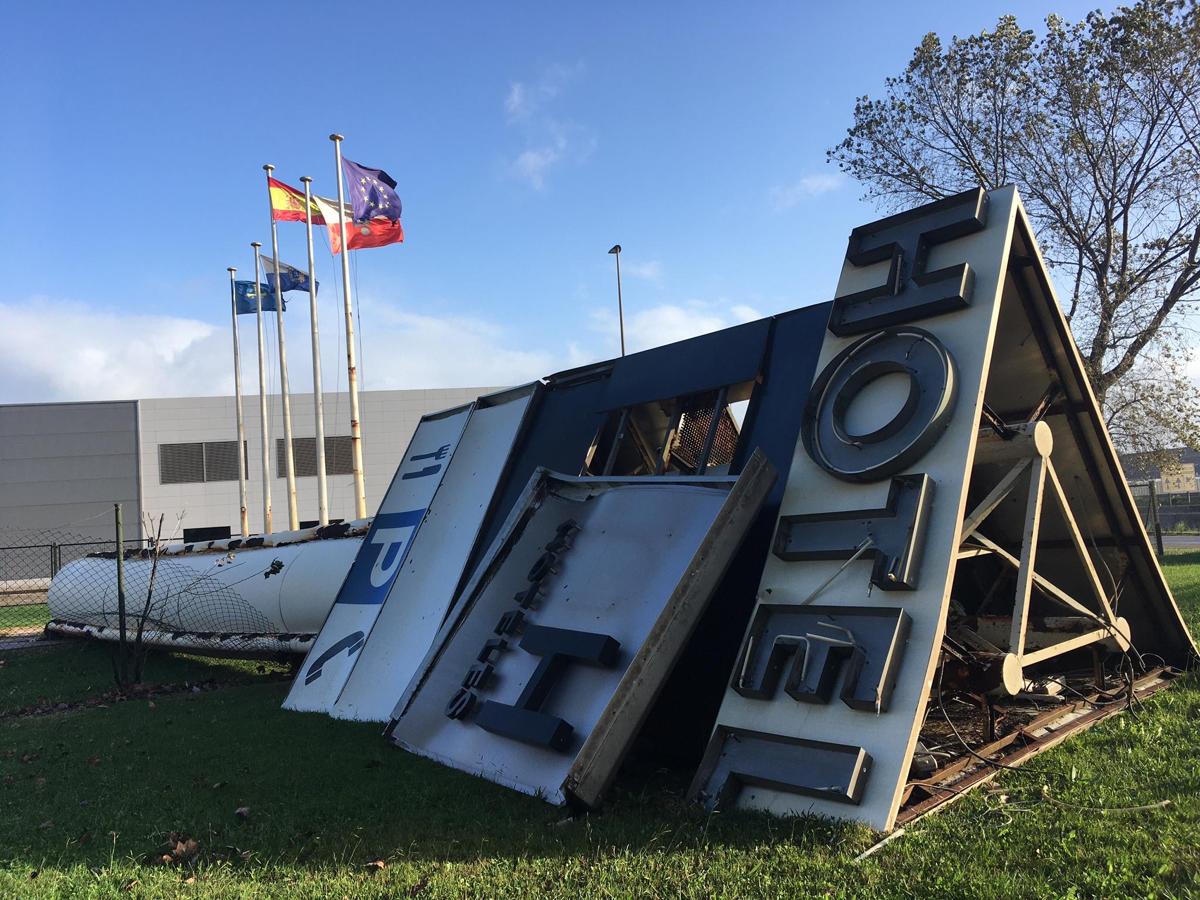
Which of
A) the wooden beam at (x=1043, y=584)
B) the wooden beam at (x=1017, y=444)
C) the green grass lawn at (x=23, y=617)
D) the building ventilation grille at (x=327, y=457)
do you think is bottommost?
the green grass lawn at (x=23, y=617)

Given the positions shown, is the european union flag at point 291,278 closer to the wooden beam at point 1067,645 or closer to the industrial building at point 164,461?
the industrial building at point 164,461

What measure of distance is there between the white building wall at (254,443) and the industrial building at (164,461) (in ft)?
0.14

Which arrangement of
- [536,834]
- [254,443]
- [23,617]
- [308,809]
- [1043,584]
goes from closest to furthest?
[536,834] → [308,809] → [1043,584] → [23,617] → [254,443]

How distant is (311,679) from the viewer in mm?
7359

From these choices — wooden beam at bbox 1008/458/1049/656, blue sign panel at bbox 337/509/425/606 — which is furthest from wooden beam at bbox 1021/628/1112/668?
blue sign panel at bbox 337/509/425/606

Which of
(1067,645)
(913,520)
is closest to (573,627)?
(913,520)

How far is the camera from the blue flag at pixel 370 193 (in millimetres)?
22422

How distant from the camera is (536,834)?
151 inches

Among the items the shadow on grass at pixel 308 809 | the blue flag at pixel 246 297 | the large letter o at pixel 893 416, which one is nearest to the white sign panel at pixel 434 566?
the shadow on grass at pixel 308 809

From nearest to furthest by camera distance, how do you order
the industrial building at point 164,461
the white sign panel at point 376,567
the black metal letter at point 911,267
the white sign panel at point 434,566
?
the black metal letter at point 911,267 → the white sign panel at point 434,566 → the white sign panel at point 376,567 → the industrial building at point 164,461

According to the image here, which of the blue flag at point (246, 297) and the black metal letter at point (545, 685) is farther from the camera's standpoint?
the blue flag at point (246, 297)

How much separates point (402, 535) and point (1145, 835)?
5929 millimetres

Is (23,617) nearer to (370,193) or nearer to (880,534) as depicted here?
(370,193)

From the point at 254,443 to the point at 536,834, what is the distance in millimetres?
35575
